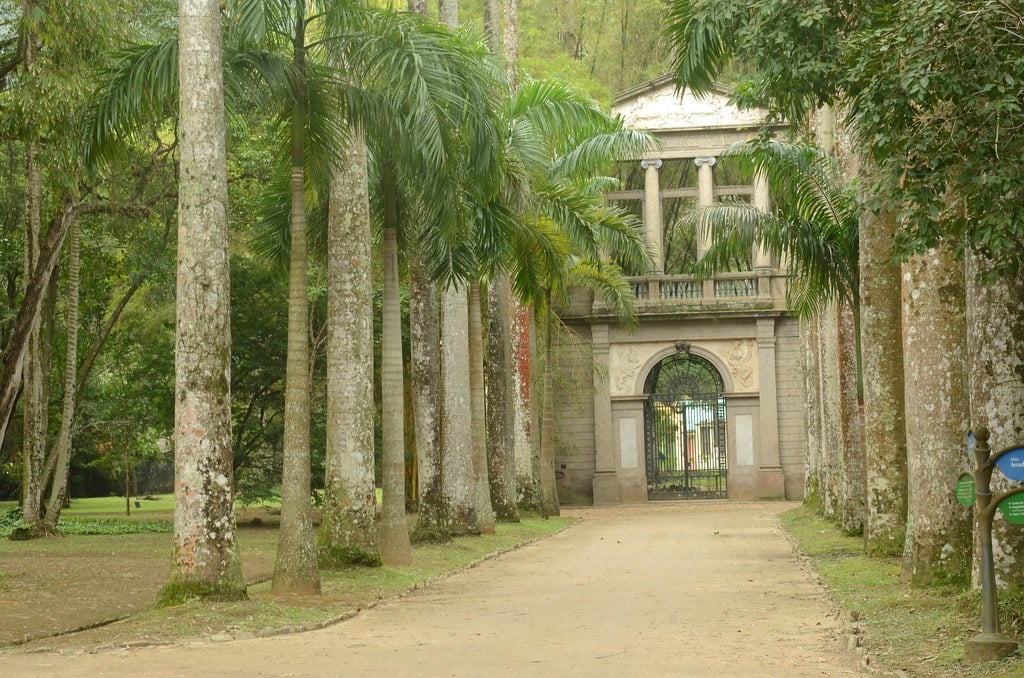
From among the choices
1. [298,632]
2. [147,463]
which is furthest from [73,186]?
[147,463]

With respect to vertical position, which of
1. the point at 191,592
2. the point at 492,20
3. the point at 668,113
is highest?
the point at 668,113

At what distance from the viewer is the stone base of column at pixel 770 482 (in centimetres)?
3694

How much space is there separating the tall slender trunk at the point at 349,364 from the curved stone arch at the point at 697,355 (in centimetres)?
2336

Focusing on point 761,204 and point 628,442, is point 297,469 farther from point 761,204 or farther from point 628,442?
point 761,204

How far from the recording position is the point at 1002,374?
355 inches

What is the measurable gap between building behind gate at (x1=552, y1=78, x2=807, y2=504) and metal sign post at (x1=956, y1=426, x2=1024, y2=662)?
1120 inches

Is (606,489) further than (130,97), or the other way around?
(606,489)

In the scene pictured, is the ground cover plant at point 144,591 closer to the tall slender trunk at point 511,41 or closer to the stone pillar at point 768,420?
the tall slender trunk at point 511,41

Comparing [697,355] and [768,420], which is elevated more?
[697,355]

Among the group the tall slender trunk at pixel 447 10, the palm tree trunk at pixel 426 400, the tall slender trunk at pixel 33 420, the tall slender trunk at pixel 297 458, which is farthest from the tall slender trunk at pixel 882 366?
the tall slender trunk at pixel 33 420

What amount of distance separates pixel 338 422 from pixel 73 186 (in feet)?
15.5

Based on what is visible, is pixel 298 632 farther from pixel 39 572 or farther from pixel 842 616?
pixel 39 572

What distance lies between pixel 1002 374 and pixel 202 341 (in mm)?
6224

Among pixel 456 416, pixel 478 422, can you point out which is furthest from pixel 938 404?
pixel 478 422
